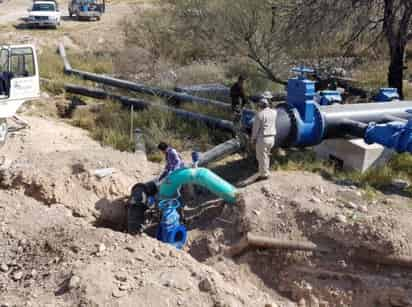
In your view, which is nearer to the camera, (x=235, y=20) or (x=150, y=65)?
(x=235, y=20)

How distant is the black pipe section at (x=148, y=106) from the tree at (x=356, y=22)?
387 centimetres

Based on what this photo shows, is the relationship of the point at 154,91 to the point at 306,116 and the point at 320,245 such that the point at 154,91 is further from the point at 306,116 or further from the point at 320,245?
the point at 320,245

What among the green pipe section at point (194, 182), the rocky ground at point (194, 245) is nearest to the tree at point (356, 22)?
the rocky ground at point (194, 245)

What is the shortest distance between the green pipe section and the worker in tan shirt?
0.95 m

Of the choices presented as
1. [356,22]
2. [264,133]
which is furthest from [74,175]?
[356,22]

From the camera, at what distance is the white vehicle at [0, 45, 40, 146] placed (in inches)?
389

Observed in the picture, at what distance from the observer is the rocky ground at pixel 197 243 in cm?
486

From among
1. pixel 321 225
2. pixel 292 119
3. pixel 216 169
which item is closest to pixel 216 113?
pixel 216 169

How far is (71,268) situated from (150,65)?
12.2m

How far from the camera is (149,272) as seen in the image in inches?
199

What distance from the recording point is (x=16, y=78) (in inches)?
390

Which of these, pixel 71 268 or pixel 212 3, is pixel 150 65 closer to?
pixel 212 3

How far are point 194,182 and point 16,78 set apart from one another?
17.1 feet

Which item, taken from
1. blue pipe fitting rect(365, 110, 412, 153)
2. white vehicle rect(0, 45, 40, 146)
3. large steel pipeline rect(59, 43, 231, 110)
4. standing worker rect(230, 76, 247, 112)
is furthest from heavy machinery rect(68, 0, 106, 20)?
blue pipe fitting rect(365, 110, 412, 153)
